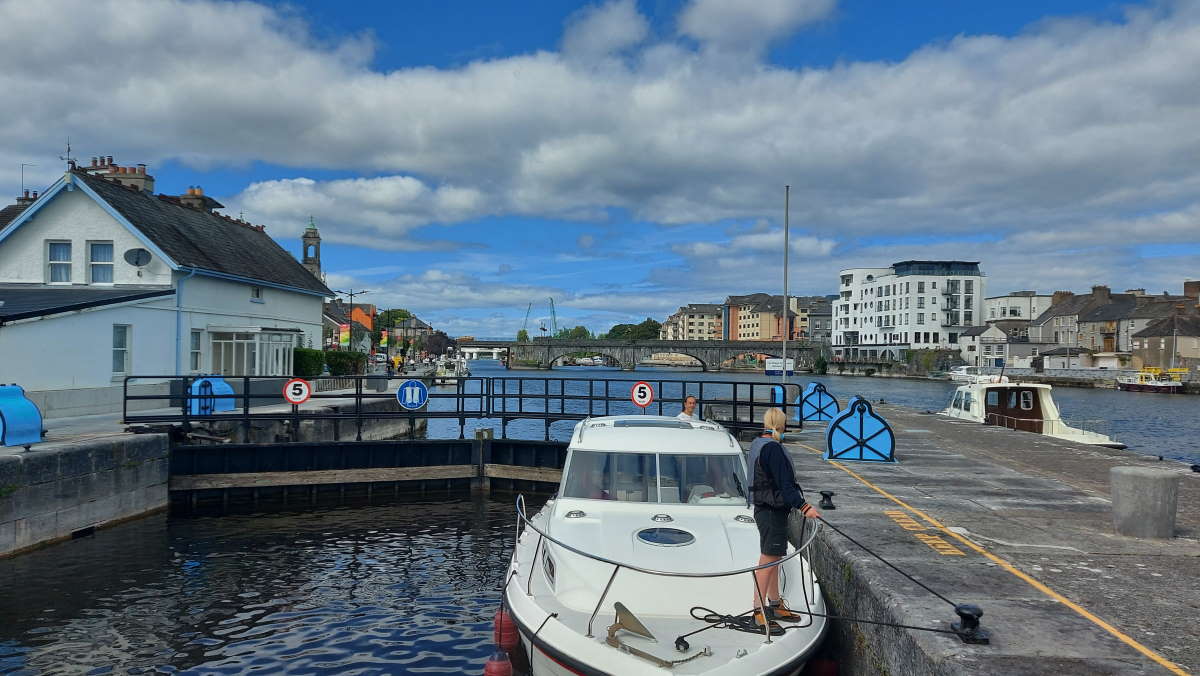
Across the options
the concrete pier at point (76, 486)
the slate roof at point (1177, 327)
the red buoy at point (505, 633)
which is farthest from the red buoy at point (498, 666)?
the slate roof at point (1177, 327)

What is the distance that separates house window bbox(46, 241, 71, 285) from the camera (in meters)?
27.0

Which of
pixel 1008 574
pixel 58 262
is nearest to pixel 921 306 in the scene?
pixel 58 262

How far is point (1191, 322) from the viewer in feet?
294

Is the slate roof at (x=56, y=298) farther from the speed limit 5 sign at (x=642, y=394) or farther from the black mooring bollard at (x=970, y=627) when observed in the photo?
the black mooring bollard at (x=970, y=627)

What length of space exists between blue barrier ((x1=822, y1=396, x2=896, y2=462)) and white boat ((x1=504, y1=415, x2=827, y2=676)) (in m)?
7.09

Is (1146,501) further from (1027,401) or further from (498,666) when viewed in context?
(1027,401)

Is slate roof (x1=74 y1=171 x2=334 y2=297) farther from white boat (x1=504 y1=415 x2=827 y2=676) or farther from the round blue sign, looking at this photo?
white boat (x1=504 y1=415 x2=827 y2=676)

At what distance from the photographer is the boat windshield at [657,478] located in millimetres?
8883

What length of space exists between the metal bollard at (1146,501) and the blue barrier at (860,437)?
268 inches

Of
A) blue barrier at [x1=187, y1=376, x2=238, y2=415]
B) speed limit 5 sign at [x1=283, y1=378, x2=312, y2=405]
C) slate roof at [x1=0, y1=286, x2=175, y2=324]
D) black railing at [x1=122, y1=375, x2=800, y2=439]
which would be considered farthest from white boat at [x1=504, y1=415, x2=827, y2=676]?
slate roof at [x1=0, y1=286, x2=175, y2=324]

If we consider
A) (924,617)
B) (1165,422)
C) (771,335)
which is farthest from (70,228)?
(771,335)

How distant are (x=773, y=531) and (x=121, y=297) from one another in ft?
77.4

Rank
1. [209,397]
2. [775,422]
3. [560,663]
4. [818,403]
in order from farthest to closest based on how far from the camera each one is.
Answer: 1. [818,403]
2. [209,397]
3. [775,422]
4. [560,663]

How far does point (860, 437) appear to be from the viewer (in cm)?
1647
